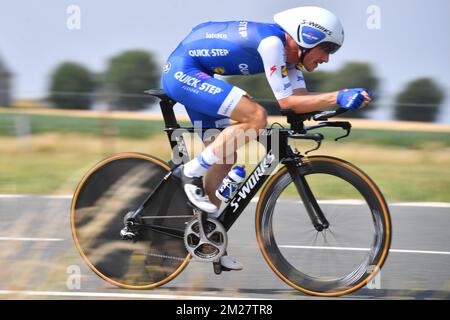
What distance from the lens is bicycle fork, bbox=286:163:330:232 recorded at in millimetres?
5241

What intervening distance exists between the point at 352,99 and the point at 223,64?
85 centimetres

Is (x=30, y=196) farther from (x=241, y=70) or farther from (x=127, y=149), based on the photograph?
(x=241, y=70)

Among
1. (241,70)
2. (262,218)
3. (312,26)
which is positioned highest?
(312,26)

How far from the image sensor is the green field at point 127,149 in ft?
34.7

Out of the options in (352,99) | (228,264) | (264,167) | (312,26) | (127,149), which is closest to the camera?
(352,99)

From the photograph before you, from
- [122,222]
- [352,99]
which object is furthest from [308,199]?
[122,222]

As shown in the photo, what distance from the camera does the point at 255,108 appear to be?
5.08 metres

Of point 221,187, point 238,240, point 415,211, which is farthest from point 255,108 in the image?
point 415,211

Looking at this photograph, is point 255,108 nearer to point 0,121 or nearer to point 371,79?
point 0,121

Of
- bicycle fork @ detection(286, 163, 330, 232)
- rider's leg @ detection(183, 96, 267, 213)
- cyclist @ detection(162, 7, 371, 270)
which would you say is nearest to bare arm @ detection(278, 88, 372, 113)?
cyclist @ detection(162, 7, 371, 270)

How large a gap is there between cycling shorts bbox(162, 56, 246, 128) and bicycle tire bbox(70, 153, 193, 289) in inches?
19.7

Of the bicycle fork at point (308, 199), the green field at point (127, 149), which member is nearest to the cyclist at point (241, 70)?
the bicycle fork at point (308, 199)

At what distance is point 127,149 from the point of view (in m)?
12.8
